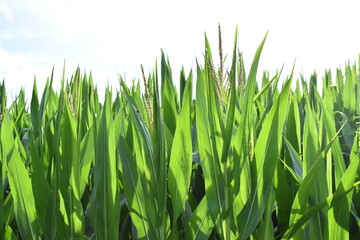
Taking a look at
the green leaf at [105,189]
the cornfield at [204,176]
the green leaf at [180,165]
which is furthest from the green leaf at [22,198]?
the green leaf at [180,165]

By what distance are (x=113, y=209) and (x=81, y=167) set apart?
177 mm

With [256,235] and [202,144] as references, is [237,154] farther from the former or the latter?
[256,235]

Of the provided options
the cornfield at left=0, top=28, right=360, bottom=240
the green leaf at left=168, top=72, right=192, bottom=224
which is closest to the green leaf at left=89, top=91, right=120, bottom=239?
the cornfield at left=0, top=28, right=360, bottom=240

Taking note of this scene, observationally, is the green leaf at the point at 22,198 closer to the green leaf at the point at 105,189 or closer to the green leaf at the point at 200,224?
the green leaf at the point at 105,189

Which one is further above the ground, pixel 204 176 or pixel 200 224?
pixel 204 176

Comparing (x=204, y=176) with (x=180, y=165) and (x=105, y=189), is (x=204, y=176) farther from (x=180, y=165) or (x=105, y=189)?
(x=105, y=189)

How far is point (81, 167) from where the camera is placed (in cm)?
104

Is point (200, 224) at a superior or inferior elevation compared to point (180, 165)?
inferior

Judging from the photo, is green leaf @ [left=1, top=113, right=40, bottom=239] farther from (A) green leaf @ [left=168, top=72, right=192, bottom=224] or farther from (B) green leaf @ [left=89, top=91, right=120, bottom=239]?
(A) green leaf @ [left=168, top=72, right=192, bottom=224]

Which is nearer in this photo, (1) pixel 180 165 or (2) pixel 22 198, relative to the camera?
(1) pixel 180 165

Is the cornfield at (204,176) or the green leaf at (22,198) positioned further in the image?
the green leaf at (22,198)

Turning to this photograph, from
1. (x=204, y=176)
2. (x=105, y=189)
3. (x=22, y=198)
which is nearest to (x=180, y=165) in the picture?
(x=204, y=176)

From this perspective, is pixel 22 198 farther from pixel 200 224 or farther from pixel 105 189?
pixel 200 224

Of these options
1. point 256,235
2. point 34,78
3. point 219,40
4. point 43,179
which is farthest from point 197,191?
point 34,78
